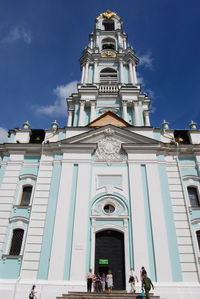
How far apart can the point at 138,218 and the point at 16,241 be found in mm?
8050

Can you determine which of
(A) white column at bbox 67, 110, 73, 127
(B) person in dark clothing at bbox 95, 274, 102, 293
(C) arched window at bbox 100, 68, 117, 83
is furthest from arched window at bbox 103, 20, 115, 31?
(B) person in dark clothing at bbox 95, 274, 102, 293

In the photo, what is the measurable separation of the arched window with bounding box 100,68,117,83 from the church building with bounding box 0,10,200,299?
196 inches

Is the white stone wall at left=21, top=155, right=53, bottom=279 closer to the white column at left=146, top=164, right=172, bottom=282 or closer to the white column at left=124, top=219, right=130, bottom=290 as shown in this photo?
the white column at left=124, top=219, right=130, bottom=290

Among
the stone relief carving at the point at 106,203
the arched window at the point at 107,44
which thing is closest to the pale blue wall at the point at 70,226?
the stone relief carving at the point at 106,203

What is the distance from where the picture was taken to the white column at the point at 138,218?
13586 millimetres

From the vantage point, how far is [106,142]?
60.4 ft

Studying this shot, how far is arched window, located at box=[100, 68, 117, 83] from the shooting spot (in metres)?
25.4

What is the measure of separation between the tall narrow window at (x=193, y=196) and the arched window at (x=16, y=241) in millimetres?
11903

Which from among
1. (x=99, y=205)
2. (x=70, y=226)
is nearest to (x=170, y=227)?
(x=99, y=205)

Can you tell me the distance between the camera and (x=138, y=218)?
14898 mm

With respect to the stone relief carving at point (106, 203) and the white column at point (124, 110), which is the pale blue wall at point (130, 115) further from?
the stone relief carving at point (106, 203)

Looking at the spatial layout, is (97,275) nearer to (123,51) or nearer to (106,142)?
(106,142)

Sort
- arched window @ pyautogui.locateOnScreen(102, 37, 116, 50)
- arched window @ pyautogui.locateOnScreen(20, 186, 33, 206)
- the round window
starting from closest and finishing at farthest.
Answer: the round window
arched window @ pyautogui.locateOnScreen(20, 186, 33, 206)
arched window @ pyautogui.locateOnScreen(102, 37, 116, 50)

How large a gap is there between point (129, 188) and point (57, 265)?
6.71 metres
